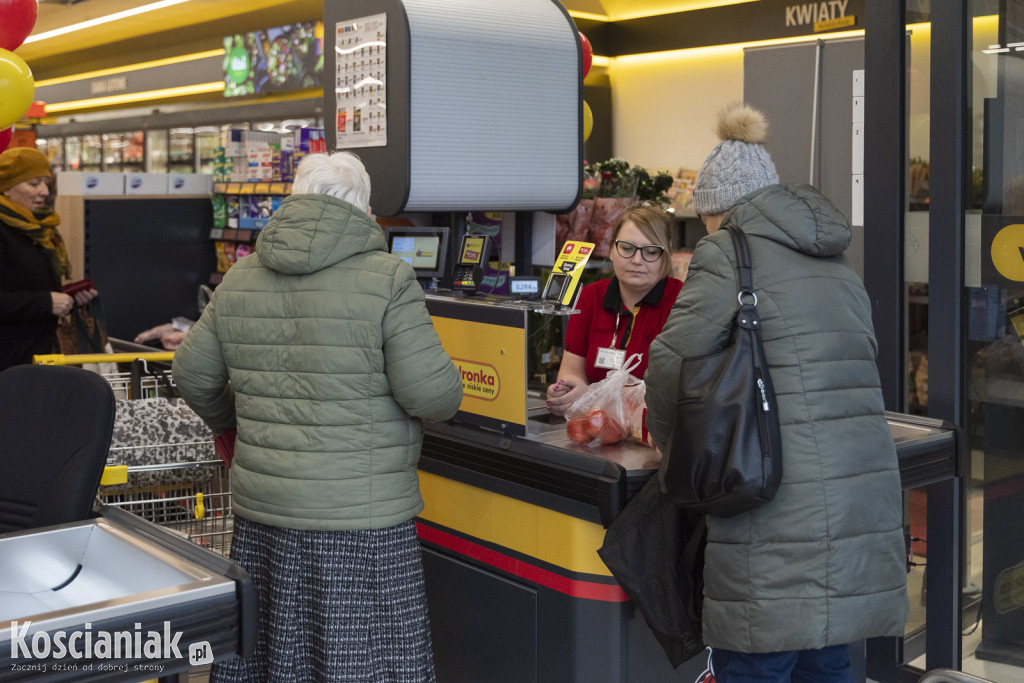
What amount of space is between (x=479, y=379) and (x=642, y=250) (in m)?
0.67

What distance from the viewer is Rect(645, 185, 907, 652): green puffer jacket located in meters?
2.04

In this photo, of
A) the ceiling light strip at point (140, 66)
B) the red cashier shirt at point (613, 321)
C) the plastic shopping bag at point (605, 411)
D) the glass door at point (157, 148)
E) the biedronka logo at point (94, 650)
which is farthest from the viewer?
the glass door at point (157, 148)

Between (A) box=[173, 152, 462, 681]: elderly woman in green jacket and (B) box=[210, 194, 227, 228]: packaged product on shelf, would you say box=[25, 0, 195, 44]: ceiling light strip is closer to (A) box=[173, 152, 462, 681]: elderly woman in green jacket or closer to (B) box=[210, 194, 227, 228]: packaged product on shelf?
(B) box=[210, 194, 227, 228]: packaged product on shelf

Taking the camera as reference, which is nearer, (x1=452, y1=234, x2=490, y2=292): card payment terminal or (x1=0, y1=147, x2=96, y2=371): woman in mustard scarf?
(x1=452, y1=234, x2=490, y2=292): card payment terminal

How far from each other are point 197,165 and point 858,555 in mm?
11381

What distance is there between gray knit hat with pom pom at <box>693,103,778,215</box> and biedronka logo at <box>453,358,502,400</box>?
2.30 ft

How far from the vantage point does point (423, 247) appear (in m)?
2.98

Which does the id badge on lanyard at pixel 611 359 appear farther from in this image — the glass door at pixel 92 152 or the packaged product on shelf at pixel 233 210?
the glass door at pixel 92 152

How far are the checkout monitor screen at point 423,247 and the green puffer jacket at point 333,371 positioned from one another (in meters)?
0.50

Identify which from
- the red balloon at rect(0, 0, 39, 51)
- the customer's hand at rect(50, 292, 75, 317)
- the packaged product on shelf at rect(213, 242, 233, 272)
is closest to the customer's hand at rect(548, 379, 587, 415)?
the customer's hand at rect(50, 292, 75, 317)

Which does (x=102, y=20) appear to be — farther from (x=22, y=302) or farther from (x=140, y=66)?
(x=22, y=302)

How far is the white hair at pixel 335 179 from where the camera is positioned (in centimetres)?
242

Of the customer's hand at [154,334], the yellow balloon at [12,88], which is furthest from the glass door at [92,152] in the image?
the yellow balloon at [12,88]

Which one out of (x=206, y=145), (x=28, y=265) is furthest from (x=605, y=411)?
(x=206, y=145)
